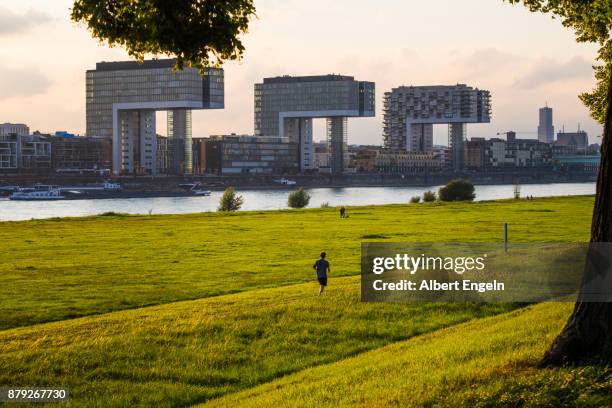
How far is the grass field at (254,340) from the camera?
12.1m

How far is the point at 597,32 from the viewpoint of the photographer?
67.7ft

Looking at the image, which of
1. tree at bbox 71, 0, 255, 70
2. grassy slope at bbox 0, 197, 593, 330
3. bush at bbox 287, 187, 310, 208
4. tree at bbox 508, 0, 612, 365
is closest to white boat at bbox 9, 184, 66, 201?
bush at bbox 287, 187, 310, 208

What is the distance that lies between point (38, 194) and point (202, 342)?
554 feet

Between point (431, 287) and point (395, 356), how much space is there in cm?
752

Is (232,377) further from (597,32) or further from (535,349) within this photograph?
(597,32)

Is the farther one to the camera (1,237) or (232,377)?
(1,237)

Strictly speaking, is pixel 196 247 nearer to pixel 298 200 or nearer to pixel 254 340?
pixel 254 340

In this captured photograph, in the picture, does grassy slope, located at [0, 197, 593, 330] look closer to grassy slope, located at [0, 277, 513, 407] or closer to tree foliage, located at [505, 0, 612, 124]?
grassy slope, located at [0, 277, 513, 407]

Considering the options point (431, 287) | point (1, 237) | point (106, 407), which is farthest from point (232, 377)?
point (1, 237)

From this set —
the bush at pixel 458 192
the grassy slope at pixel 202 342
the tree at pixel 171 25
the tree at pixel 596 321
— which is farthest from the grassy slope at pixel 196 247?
the bush at pixel 458 192

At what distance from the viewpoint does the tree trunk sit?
11547mm

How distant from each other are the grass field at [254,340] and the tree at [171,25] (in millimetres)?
5122

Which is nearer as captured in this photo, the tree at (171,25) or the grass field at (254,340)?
the grass field at (254,340)

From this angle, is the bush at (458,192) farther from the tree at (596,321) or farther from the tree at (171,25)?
the tree at (596,321)
